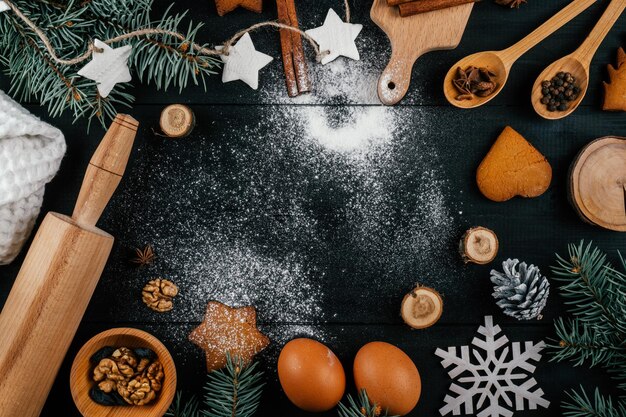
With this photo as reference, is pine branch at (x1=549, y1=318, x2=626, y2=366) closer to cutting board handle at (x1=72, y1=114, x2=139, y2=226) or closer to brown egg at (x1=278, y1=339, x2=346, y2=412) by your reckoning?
brown egg at (x1=278, y1=339, x2=346, y2=412)

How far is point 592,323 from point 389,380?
436 millimetres

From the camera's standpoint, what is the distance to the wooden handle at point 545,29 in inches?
39.7

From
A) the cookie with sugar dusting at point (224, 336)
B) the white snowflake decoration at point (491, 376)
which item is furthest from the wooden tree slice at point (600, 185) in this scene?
the cookie with sugar dusting at point (224, 336)

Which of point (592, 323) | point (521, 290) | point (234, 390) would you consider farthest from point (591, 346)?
point (234, 390)

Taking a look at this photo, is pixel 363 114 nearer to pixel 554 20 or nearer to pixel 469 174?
pixel 469 174

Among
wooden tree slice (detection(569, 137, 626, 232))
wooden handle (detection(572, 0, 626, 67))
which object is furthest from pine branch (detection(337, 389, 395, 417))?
wooden handle (detection(572, 0, 626, 67))

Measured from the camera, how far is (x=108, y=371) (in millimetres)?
899

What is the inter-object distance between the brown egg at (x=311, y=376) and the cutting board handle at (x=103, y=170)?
417 millimetres

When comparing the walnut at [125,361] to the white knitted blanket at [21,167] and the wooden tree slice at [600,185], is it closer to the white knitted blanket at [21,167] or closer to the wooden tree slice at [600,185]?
the white knitted blanket at [21,167]

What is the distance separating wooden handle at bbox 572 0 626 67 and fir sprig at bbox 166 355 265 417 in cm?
87

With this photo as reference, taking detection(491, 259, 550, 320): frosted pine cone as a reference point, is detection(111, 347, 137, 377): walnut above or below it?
below

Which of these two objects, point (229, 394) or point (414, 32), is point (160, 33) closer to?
point (414, 32)

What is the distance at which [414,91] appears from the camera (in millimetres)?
1042

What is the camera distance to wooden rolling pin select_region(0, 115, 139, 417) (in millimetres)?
862
